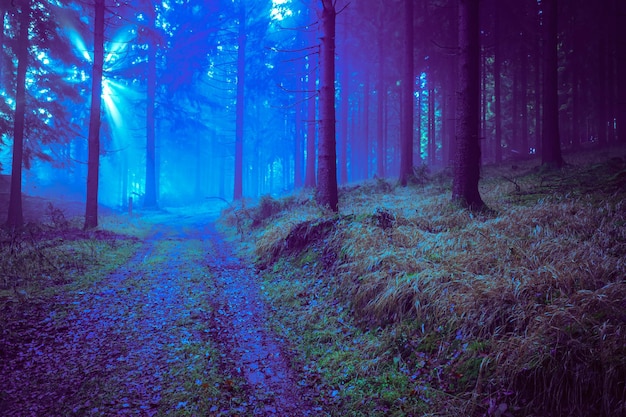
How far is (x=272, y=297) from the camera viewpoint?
6305 mm

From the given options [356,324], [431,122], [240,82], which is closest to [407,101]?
[240,82]

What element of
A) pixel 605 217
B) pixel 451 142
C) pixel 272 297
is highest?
pixel 451 142

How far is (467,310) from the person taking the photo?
3752mm

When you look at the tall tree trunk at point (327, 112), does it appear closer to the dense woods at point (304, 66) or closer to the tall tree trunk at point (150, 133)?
the dense woods at point (304, 66)

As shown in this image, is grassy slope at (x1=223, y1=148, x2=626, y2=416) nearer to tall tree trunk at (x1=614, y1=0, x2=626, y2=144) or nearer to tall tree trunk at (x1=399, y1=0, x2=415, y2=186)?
tall tree trunk at (x1=399, y1=0, x2=415, y2=186)

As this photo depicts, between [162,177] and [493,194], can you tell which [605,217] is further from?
[162,177]

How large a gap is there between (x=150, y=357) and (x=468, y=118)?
27.4ft

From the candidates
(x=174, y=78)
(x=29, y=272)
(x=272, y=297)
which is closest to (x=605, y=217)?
(x=272, y=297)

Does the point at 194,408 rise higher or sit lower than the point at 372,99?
lower

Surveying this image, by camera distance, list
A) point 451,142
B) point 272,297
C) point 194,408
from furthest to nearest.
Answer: point 451,142, point 272,297, point 194,408

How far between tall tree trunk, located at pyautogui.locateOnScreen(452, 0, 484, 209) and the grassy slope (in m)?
1.11

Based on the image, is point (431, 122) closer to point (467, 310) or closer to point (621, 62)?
point (621, 62)

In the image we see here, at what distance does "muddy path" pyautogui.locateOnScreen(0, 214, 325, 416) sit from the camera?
127 inches

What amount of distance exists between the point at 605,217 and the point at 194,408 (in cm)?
680
